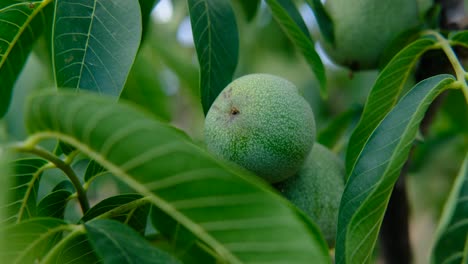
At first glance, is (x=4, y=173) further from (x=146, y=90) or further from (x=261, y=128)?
(x=146, y=90)

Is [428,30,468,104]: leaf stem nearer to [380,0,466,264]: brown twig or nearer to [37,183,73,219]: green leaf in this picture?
[380,0,466,264]: brown twig

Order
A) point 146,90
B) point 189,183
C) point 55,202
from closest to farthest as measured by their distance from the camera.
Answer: point 189,183, point 55,202, point 146,90

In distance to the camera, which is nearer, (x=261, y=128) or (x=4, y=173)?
(x=4, y=173)

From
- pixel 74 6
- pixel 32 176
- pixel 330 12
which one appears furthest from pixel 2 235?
pixel 330 12

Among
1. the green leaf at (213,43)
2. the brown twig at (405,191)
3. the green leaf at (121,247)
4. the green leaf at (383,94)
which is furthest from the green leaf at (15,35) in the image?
the brown twig at (405,191)

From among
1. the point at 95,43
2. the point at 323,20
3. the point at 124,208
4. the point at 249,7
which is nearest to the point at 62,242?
the point at 124,208

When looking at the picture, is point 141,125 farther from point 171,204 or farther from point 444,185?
point 444,185

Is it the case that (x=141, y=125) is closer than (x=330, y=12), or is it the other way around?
(x=141, y=125)
